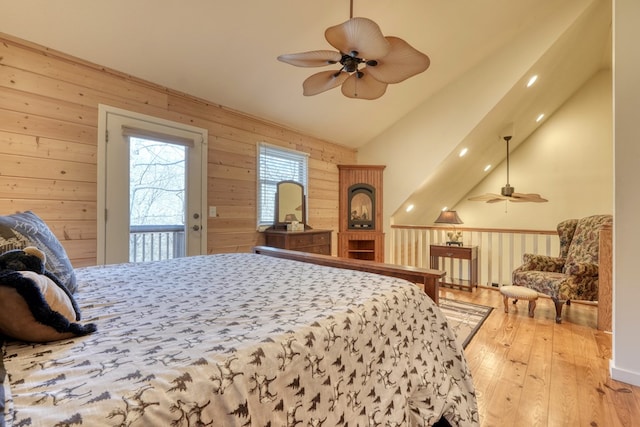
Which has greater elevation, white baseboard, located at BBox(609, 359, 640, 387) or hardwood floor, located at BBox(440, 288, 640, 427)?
white baseboard, located at BBox(609, 359, 640, 387)

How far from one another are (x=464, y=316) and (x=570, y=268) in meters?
1.19

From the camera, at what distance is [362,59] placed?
70.9 inches

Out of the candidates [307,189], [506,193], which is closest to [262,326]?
[307,189]

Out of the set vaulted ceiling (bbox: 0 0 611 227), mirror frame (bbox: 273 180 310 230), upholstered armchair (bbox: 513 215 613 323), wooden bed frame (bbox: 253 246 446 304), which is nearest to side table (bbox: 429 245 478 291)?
upholstered armchair (bbox: 513 215 613 323)

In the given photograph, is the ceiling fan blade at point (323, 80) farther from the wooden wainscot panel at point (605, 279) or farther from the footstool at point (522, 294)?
the footstool at point (522, 294)

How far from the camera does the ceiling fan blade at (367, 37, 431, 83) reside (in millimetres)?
1675

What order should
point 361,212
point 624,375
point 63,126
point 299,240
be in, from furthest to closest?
point 361,212
point 299,240
point 63,126
point 624,375

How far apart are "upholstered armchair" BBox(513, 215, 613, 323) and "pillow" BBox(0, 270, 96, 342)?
12.8ft

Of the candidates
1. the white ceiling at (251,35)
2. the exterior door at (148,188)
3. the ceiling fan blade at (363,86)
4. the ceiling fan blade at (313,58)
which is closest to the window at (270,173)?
the white ceiling at (251,35)

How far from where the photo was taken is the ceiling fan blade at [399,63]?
1.67 m

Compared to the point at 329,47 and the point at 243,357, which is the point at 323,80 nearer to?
the point at 329,47

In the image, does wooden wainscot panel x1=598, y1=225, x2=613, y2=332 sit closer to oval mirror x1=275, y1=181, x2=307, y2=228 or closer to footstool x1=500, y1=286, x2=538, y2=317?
footstool x1=500, y1=286, x2=538, y2=317

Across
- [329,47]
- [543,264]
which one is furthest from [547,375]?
[329,47]

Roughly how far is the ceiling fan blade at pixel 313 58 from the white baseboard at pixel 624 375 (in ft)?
9.21
